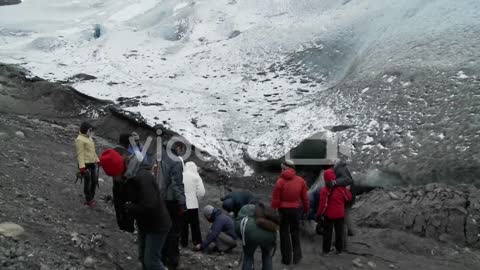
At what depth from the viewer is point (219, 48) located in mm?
17594

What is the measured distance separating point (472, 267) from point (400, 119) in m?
4.19

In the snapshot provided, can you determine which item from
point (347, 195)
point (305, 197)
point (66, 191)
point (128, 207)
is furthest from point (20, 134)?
point (347, 195)

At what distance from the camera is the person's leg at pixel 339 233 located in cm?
664

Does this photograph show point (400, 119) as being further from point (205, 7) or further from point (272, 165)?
point (205, 7)

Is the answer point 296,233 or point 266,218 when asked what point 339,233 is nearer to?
point 296,233

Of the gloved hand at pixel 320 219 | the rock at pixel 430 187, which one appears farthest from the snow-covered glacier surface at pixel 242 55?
the gloved hand at pixel 320 219

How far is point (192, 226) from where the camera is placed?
6590mm

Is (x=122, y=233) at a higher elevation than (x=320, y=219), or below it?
below

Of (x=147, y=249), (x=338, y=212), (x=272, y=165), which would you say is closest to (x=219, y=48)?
(x=272, y=165)

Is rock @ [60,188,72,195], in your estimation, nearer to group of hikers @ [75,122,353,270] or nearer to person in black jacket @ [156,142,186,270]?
group of hikers @ [75,122,353,270]

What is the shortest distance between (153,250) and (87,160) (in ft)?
10.5

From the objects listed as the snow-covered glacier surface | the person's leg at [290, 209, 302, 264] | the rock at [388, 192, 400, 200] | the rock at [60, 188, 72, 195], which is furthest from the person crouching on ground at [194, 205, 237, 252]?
the snow-covered glacier surface

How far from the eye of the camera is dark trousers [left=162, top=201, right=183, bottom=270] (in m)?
5.45

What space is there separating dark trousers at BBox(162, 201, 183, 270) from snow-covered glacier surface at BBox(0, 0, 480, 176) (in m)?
5.41
